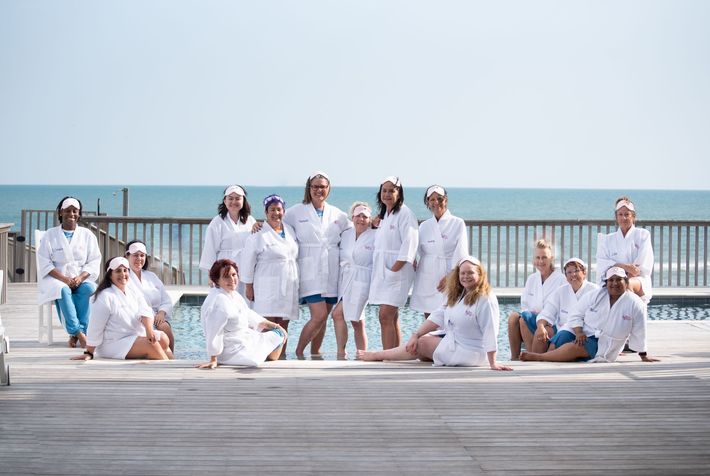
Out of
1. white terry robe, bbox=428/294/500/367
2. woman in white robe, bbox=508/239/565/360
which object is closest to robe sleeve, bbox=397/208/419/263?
white terry robe, bbox=428/294/500/367

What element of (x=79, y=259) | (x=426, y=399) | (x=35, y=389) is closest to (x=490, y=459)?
(x=426, y=399)

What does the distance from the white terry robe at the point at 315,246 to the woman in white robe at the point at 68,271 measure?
1.56 m

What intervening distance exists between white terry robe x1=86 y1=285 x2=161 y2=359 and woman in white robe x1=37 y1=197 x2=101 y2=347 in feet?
2.71

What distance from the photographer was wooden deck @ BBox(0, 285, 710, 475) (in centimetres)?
409

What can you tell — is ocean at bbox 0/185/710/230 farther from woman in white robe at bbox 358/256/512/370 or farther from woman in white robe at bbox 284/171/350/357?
woman in white robe at bbox 358/256/512/370

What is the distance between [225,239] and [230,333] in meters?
1.32

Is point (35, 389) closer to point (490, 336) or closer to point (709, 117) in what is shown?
point (490, 336)

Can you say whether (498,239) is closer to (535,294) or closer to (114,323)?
(535,294)

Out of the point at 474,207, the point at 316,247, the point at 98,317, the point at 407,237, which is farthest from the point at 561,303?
the point at 474,207

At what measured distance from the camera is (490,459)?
4.15 meters

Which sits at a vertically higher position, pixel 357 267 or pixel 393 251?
pixel 393 251

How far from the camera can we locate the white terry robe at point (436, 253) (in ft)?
23.9

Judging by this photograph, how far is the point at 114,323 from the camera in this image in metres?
6.64

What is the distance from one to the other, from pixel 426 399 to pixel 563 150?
52062 mm
